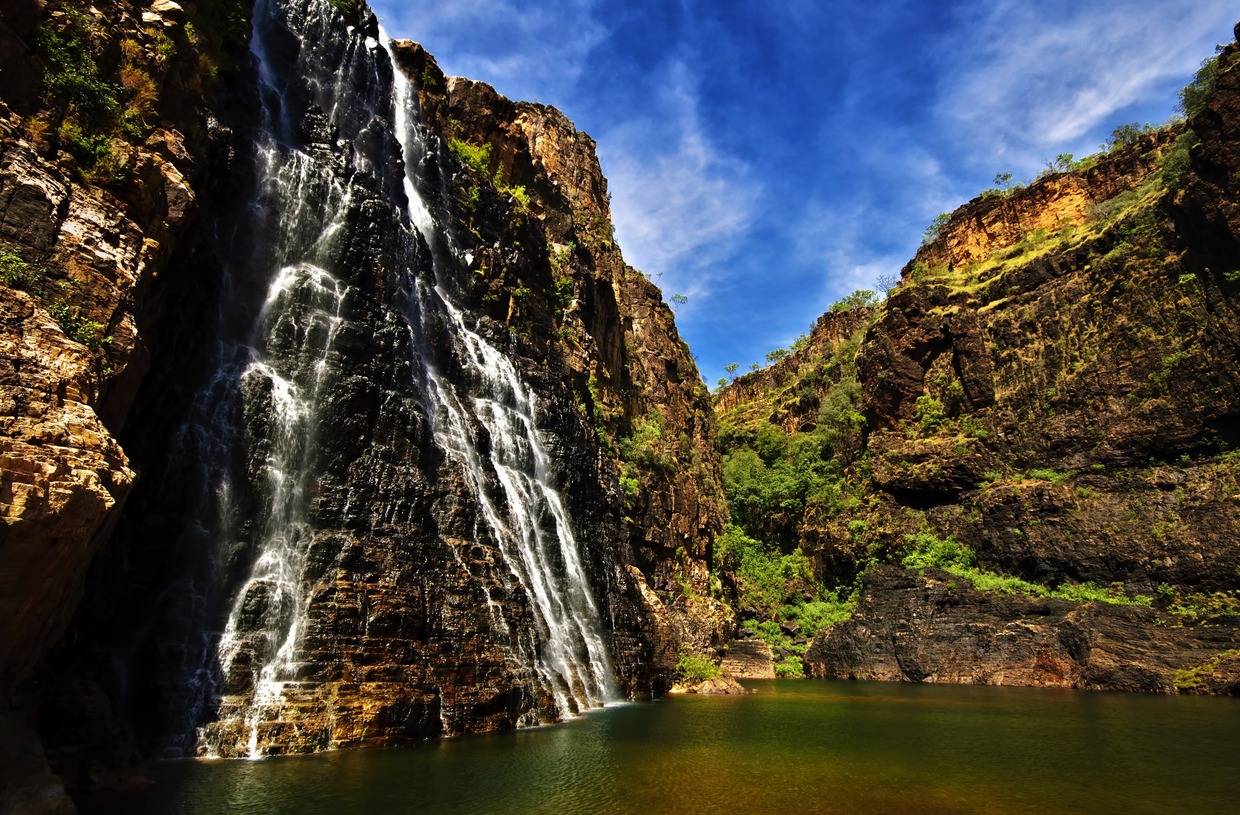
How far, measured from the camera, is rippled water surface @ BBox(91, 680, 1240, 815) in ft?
35.2

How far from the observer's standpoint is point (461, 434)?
75.9 ft

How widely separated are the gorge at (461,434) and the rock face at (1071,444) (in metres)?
0.21

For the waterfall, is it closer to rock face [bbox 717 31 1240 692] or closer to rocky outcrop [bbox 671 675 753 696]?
rocky outcrop [bbox 671 675 753 696]

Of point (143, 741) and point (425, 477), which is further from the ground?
point (425, 477)

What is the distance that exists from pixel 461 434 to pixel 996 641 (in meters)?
30.8

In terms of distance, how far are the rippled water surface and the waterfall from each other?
2.23 metres

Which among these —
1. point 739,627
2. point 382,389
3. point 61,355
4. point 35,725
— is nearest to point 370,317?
point 382,389

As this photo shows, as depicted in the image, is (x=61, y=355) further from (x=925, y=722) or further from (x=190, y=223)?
(x=925, y=722)

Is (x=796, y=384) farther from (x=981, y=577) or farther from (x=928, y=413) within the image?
(x=981, y=577)

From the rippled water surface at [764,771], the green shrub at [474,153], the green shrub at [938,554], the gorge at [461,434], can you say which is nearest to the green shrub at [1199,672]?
the gorge at [461,434]

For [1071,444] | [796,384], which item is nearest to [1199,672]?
[1071,444]

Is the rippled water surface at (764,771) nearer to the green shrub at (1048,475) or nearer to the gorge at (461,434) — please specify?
the gorge at (461,434)

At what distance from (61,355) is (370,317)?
11084 mm

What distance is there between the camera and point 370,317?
20094 millimetres
